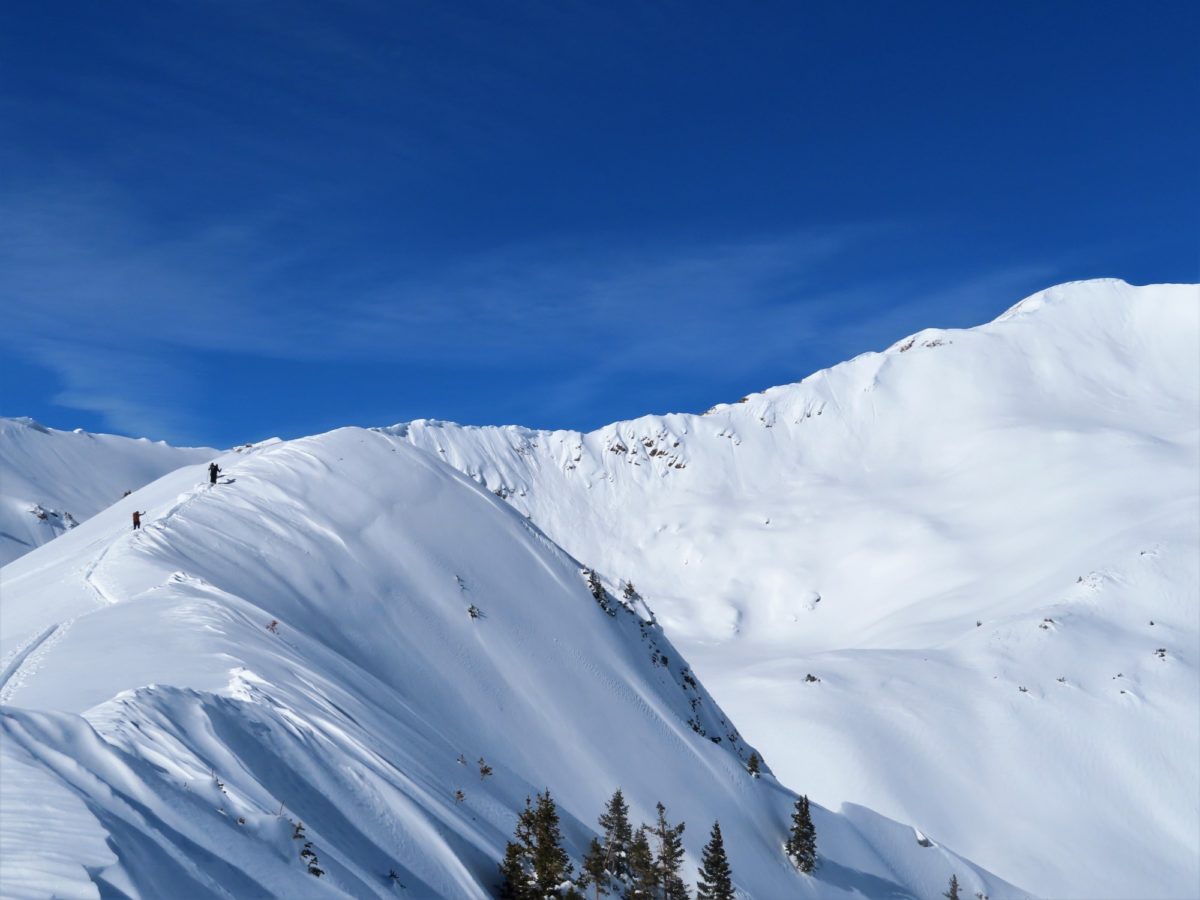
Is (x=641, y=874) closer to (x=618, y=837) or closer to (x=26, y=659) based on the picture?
(x=618, y=837)

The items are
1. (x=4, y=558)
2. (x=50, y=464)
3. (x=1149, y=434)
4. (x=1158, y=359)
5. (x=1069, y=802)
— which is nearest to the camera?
(x=1069, y=802)

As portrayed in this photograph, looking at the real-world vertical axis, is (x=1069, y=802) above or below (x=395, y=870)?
above

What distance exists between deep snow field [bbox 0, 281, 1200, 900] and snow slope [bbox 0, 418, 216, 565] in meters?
0.66

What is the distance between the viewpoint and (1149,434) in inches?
5384

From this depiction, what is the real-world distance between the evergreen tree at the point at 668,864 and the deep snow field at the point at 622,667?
1739mm

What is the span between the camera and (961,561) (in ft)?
380

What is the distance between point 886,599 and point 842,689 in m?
49.0

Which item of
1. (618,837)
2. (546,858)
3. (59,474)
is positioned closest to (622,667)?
(618,837)

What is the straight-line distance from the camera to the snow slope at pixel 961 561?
61.2 m

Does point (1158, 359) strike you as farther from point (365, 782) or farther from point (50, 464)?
point (365, 782)

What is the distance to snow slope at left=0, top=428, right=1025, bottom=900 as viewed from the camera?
9.41 m

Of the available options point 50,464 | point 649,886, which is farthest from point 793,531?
point 649,886

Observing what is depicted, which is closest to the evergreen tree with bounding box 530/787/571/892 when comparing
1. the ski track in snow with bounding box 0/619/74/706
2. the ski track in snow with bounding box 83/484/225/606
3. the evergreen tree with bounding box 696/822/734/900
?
the ski track in snow with bounding box 0/619/74/706

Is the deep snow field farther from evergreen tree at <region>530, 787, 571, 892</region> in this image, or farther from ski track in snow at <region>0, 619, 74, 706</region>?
evergreen tree at <region>530, 787, 571, 892</region>
